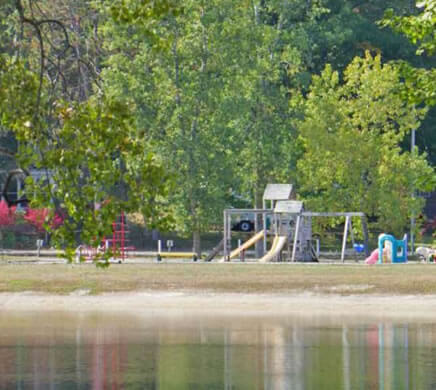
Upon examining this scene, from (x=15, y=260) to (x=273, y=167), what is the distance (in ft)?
47.7

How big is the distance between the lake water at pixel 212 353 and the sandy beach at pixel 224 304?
72.3 inches

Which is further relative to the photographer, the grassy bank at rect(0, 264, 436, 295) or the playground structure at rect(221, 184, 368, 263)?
the playground structure at rect(221, 184, 368, 263)

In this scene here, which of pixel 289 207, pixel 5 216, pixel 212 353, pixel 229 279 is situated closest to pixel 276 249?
pixel 289 207

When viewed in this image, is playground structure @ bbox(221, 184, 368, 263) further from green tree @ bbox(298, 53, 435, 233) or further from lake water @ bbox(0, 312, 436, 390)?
lake water @ bbox(0, 312, 436, 390)

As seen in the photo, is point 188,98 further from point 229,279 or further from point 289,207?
point 229,279

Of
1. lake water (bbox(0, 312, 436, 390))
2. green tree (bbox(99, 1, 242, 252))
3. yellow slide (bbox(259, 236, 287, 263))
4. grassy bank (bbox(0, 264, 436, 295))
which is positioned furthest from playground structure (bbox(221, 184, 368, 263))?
lake water (bbox(0, 312, 436, 390))

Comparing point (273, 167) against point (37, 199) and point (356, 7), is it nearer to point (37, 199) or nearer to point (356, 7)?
point (356, 7)

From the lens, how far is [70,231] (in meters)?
15.6

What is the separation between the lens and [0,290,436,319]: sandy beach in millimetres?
38469

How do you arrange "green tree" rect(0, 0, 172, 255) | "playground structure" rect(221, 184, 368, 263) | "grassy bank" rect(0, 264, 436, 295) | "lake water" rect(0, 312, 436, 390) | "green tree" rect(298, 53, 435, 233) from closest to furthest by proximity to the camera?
1. "green tree" rect(0, 0, 172, 255)
2. "lake water" rect(0, 312, 436, 390)
3. "grassy bank" rect(0, 264, 436, 295)
4. "playground structure" rect(221, 184, 368, 263)
5. "green tree" rect(298, 53, 435, 233)

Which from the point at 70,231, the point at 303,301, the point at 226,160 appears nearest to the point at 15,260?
the point at 226,160

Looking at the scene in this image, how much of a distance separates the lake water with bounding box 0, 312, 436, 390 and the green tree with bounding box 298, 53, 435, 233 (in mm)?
23859

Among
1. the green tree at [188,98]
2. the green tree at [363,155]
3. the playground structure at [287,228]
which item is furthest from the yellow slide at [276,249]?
the green tree at [363,155]

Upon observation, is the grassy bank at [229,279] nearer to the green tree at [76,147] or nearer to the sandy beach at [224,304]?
the sandy beach at [224,304]
